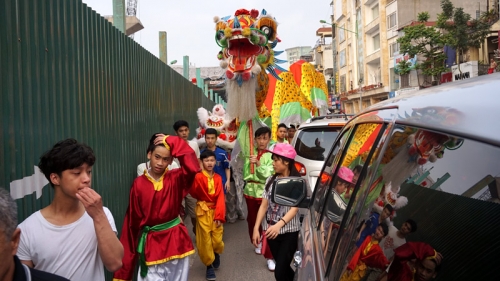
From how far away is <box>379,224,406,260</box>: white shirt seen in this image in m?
1.52

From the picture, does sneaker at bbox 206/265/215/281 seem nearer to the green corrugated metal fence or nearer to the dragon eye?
the green corrugated metal fence

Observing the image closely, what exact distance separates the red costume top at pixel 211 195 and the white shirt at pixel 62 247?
3.27 meters

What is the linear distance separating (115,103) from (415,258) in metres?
4.57

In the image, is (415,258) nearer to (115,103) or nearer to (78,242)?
(78,242)

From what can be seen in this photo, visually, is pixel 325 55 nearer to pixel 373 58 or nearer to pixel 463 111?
pixel 373 58

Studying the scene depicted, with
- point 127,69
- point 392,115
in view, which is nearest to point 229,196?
point 127,69

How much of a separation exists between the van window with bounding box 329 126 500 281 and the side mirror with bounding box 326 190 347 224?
1.43ft

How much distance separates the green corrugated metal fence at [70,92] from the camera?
319 centimetres

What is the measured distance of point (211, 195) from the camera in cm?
621

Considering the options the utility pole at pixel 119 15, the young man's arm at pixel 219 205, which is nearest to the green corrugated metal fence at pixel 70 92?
the utility pole at pixel 119 15

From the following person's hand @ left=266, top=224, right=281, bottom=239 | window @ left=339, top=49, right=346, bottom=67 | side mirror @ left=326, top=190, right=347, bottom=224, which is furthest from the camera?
window @ left=339, top=49, right=346, bottom=67

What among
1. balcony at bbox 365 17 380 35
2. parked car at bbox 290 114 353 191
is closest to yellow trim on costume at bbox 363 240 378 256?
parked car at bbox 290 114 353 191

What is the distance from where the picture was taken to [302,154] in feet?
24.1

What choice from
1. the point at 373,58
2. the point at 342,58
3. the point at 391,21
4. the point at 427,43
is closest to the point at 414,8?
the point at 391,21
